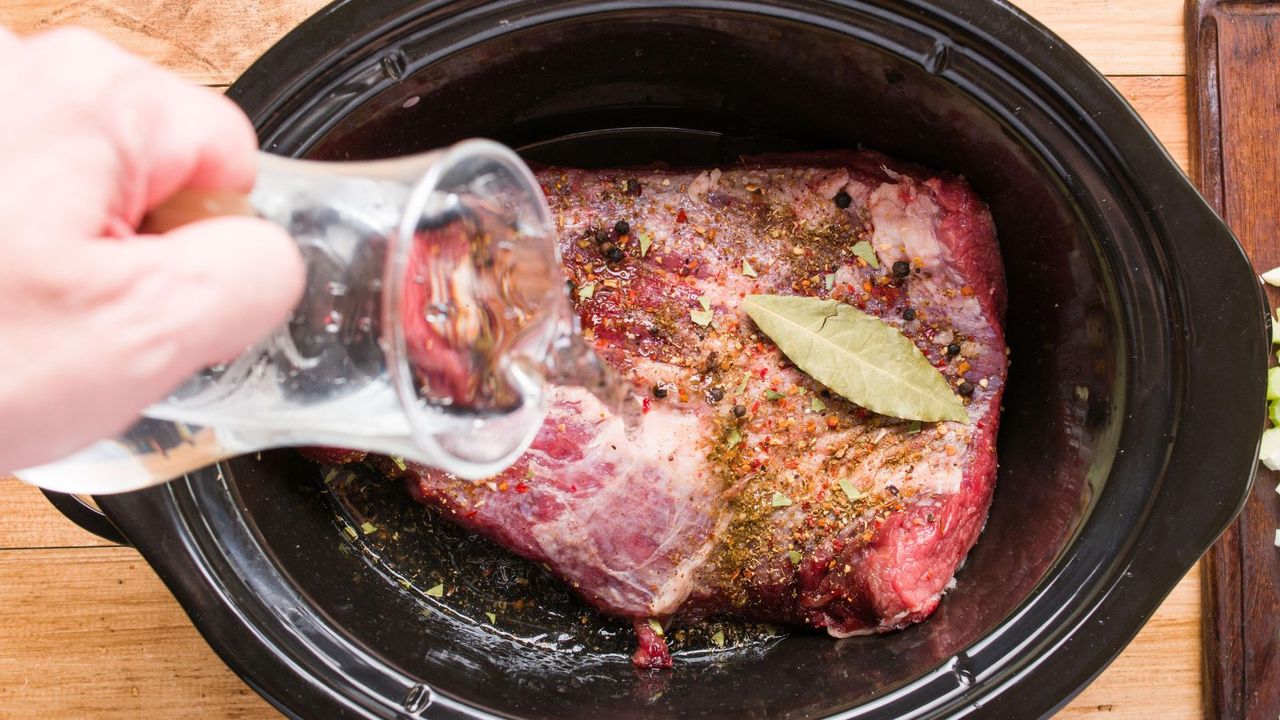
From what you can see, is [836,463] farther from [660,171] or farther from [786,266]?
[660,171]

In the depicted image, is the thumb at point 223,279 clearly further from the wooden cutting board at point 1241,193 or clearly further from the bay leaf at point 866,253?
the wooden cutting board at point 1241,193

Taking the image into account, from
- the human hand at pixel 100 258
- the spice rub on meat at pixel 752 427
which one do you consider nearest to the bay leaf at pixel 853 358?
the spice rub on meat at pixel 752 427

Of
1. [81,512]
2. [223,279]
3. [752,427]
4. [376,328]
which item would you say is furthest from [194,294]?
[752,427]

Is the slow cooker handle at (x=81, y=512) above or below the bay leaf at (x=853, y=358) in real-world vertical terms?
below

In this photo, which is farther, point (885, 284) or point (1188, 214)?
point (885, 284)

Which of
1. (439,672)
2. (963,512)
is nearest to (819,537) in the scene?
(963,512)

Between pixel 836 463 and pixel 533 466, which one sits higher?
pixel 836 463

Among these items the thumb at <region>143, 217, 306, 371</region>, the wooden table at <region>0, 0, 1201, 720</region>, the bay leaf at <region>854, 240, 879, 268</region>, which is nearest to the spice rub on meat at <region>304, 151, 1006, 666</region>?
the bay leaf at <region>854, 240, 879, 268</region>
